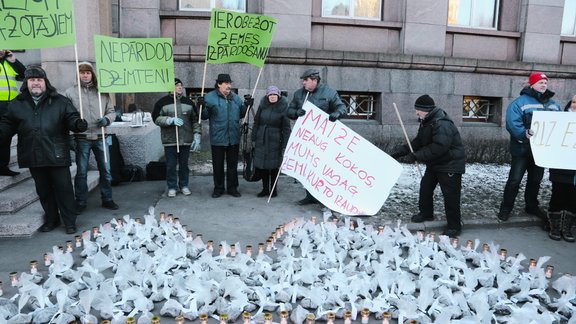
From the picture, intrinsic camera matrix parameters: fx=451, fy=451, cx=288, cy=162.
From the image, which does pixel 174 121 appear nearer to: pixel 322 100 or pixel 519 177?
pixel 322 100

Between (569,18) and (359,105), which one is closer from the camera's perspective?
(359,105)

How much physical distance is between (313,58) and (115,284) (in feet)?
25.2

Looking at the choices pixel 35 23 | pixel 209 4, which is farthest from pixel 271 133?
pixel 209 4

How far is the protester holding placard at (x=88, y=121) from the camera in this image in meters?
6.07

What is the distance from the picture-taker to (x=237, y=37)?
6656 mm

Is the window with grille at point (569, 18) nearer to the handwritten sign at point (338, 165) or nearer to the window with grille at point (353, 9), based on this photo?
the window with grille at point (353, 9)

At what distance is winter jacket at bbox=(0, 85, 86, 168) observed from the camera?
204 inches

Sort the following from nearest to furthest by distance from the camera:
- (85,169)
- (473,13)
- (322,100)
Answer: (85,169)
(322,100)
(473,13)

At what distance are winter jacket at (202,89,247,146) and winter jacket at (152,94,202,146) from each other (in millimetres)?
283

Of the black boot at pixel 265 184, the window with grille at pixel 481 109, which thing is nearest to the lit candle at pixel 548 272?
the black boot at pixel 265 184

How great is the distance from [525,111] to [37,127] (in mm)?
6065

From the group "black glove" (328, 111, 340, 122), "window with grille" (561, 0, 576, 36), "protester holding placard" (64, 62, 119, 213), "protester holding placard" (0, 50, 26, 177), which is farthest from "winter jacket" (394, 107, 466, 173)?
"window with grille" (561, 0, 576, 36)

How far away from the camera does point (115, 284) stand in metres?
3.90

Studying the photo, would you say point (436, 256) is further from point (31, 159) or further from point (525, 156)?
point (31, 159)
